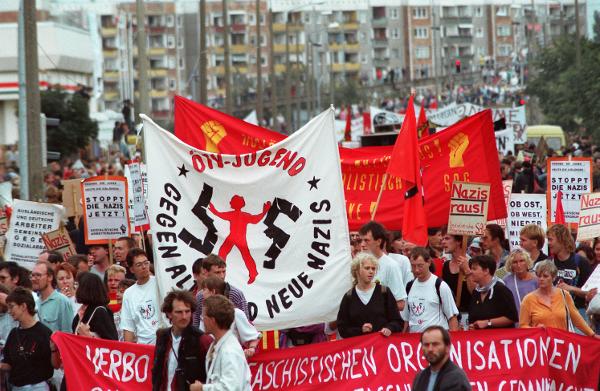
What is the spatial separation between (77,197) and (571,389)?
9337 mm

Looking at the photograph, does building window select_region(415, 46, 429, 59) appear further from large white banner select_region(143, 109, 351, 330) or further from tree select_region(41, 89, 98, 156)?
large white banner select_region(143, 109, 351, 330)

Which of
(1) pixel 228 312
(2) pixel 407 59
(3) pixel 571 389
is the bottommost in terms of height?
(3) pixel 571 389

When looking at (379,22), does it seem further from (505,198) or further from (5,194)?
(505,198)

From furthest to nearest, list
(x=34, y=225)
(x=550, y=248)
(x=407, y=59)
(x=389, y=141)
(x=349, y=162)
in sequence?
(x=407, y=59) < (x=389, y=141) < (x=349, y=162) < (x=34, y=225) < (x=550, y=248)

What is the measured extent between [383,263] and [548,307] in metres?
1.38

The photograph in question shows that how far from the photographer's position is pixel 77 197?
19469 mm

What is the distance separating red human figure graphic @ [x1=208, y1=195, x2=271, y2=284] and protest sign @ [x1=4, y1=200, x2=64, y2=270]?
4.88m

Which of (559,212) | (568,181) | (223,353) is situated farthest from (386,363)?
(568,181)

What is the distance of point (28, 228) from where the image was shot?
16047 mm

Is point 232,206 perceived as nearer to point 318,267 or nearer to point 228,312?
point 318,267

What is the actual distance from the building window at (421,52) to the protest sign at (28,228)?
137 metres

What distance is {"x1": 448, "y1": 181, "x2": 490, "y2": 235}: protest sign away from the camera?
14727mm

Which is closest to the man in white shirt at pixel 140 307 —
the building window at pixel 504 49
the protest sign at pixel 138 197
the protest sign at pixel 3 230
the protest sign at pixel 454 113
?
the protest sign at pixel 138 197

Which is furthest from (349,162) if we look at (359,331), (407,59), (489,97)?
(407,59)
